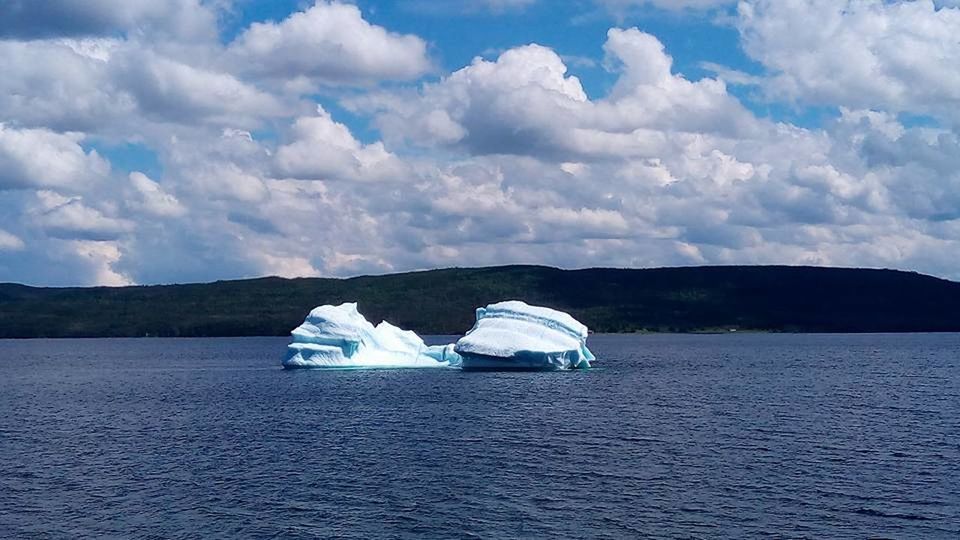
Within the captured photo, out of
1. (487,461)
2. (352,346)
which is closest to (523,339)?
(352,346)

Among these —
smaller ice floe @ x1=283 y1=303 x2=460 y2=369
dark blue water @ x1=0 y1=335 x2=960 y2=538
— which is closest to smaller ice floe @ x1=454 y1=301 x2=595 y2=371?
dark blue water @ x1=0 y1=335 x2=960 y2=538

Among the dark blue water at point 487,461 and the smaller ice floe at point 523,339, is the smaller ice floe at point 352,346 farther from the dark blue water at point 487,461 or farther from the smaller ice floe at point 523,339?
the smaller ice floe at point 523,339

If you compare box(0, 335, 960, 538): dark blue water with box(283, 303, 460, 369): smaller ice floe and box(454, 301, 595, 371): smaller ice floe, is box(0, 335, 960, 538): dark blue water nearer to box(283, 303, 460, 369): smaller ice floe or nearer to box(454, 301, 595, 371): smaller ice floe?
box(454, 301, 595, 371): smaller ice floe

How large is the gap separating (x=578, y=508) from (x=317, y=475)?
34.2 feet

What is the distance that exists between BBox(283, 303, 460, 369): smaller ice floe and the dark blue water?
912 centimetres

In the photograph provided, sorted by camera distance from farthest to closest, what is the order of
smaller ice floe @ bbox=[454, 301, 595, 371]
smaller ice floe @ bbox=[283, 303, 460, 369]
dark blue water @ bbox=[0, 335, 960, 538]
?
smaller ice floe @ bbox=[283, 303, 460, 369]
smaller ice floe @ bbox=[454, 301, 595, 371]
dark blue water @ bbox=[0, 335, 960, 538]

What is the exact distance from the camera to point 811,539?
2706 cm

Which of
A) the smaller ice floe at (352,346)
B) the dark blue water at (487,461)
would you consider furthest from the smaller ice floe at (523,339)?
the smaller ice floe at (352,346)

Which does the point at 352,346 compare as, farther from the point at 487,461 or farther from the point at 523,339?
the point at 487,461

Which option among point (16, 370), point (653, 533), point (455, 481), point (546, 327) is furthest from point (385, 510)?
point (16, 370)

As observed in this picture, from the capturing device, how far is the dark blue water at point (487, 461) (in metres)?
29.3

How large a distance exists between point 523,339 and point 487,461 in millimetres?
37951

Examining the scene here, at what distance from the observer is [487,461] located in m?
39.0

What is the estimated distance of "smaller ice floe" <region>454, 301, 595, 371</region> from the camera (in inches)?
3024
